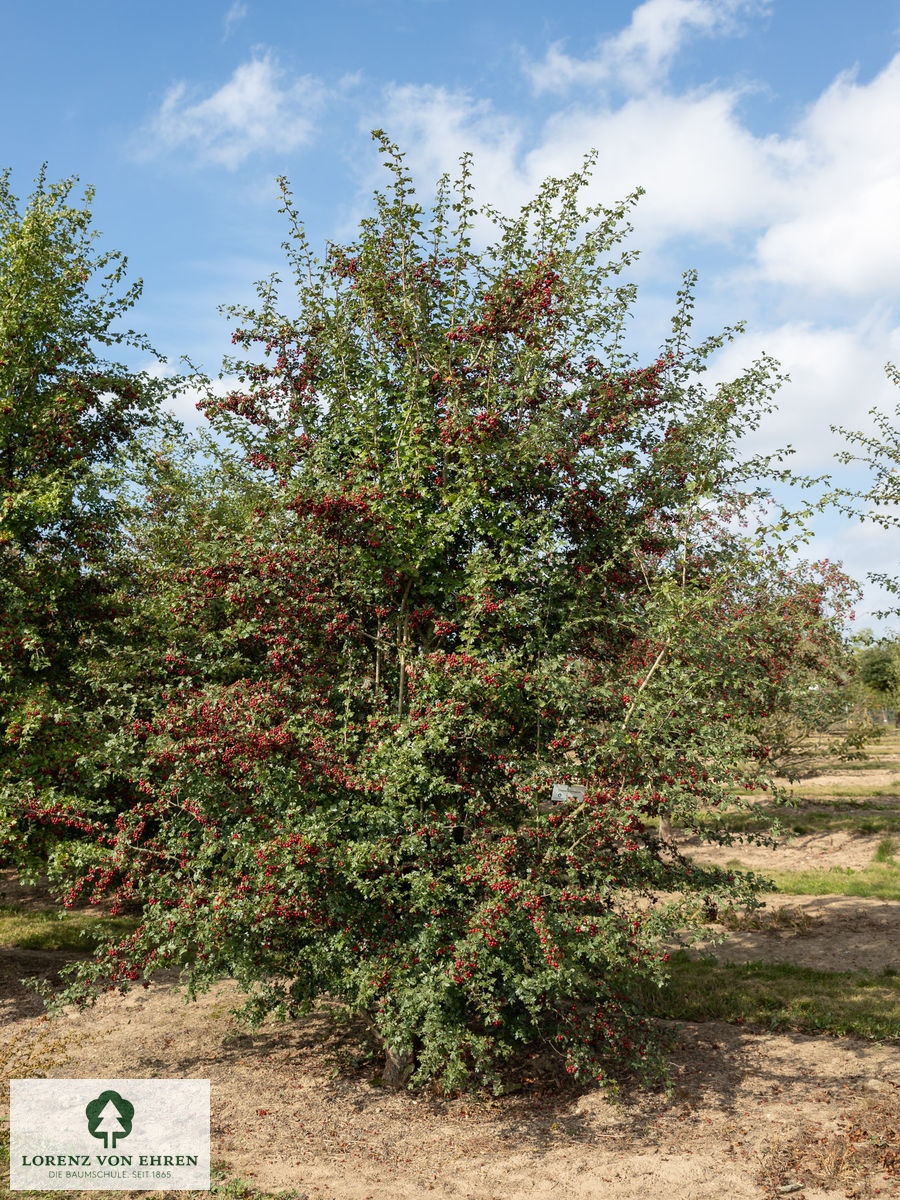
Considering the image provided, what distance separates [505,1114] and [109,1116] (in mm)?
3501

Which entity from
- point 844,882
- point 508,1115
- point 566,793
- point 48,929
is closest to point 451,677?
point 566,793

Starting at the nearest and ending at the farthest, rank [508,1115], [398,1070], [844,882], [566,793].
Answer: [566,793], [508,1115], [398,1070], [844,882]

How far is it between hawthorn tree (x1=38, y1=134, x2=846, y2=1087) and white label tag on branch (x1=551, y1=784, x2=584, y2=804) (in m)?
0.02

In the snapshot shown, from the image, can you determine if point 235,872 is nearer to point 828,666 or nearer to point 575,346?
point 575,346

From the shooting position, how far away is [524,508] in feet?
27.8

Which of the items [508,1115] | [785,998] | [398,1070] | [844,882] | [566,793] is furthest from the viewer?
[844,882]

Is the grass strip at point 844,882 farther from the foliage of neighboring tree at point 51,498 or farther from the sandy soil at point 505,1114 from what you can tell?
the foliage of neighboring tree at point 51,498

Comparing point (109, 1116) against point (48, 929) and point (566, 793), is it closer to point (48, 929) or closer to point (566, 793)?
point (566, 793)

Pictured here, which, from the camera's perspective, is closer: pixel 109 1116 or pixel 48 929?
pixel 109 1116

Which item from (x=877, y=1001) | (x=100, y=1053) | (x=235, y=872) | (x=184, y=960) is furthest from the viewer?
(x=877, y=1001)

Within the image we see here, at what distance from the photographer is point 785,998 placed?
1037 centimetres

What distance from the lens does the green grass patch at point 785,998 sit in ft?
31.5

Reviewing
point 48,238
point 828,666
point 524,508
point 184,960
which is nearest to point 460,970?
point 184,960

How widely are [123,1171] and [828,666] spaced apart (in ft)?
52.1
